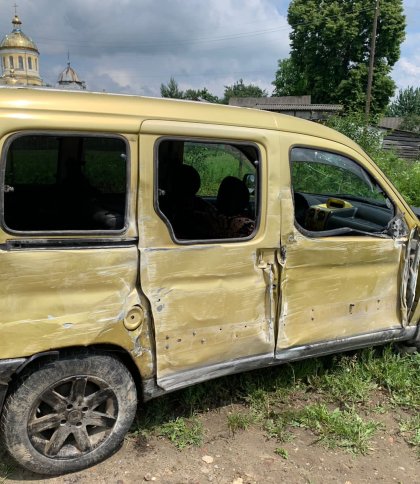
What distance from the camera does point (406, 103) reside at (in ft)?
245

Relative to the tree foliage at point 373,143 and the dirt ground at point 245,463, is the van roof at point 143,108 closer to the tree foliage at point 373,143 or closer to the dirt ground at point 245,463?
the dirt ground at point 245,463

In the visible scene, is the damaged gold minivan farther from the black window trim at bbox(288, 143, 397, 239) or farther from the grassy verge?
the grassy verge

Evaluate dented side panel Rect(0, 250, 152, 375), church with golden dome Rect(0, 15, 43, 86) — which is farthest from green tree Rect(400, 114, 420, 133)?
dented side panel Rect(0, 250, 152, 375)

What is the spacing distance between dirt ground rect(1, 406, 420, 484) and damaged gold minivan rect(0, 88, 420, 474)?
18 cm

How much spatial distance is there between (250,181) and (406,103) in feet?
267

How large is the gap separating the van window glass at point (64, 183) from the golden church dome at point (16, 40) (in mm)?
66633

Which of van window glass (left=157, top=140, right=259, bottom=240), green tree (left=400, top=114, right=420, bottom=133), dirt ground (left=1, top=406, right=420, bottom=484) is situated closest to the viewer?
dirt ground (left=1, top=406, right=420, bottom=484)

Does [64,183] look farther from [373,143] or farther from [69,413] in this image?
[373,143]

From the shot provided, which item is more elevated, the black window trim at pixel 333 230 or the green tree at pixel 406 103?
the green tree at pixel 406 103

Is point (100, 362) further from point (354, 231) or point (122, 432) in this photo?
point (354, 231)

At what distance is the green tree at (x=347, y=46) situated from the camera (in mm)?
43500

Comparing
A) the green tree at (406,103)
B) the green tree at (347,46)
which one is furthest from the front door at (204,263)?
the green tree at (406,103)

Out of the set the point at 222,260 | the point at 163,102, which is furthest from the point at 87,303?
the point at 163,102

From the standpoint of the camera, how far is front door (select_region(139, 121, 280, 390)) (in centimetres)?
244
